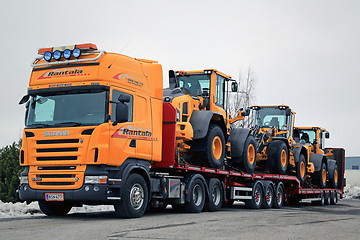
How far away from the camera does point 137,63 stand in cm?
1221

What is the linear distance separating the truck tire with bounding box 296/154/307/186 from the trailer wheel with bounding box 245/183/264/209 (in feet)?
11.9

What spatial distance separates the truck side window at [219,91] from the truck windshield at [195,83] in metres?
0.44

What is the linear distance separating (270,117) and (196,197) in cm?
832

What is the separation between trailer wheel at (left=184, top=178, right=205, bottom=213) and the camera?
13636 millimetres

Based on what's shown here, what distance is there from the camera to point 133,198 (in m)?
11.4

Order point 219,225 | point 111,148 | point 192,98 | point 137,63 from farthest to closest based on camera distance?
point 192,98
point 137,63
point 111,148
point 219,225

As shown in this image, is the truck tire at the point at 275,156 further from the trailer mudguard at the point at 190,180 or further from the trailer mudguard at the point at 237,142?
the trailer mudguard at the point at 190,180

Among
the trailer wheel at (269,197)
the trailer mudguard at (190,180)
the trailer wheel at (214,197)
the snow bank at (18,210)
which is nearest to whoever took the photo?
the snow bank at (18,210)

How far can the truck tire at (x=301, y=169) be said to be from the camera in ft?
69.8

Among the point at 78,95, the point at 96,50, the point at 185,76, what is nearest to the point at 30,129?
the point at 78,95

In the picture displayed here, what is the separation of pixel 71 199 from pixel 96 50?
3.29 m

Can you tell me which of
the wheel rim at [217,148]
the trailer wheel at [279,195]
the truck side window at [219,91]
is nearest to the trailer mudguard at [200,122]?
the wheel rim at [217,148]

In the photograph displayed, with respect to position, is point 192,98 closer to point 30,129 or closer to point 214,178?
point 214,178

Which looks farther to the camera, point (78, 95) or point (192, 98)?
point (192, 98)
